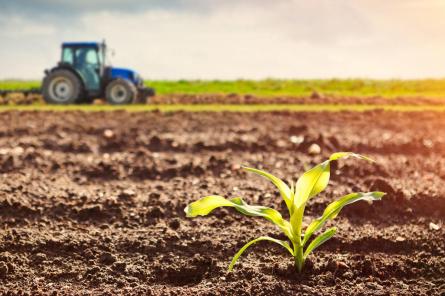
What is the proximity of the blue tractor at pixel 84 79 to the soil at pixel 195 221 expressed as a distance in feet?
28.0

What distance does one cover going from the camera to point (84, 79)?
51.8 ft

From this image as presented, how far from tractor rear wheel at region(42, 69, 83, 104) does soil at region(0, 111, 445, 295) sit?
8.50 metres

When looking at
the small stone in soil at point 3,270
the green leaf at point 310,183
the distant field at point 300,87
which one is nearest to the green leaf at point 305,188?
the green leaf at point 310,183

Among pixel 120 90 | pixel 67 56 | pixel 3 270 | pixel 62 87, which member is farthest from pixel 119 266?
pixel 62 87

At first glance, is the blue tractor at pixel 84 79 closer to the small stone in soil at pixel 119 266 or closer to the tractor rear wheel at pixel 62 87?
the tractor rear wheel at pixel 62 87

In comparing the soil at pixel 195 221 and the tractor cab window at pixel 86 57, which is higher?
the tractor cab window at pixel 86 57

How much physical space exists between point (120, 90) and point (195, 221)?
12.8 meters

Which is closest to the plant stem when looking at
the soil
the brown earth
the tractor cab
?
the soil

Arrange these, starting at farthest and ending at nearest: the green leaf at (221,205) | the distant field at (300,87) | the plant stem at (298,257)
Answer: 1. the distant field at (300,87)
2. the plant stem at (298,257)
3. the green leaf at (221,205)

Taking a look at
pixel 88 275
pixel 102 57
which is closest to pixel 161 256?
pixel 88 275

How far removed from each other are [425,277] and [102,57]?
13.9m

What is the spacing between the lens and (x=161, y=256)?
3.12m

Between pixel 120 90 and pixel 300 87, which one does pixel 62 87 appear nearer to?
Answer: pixel 120 90

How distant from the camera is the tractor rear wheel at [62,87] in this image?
15.6m
